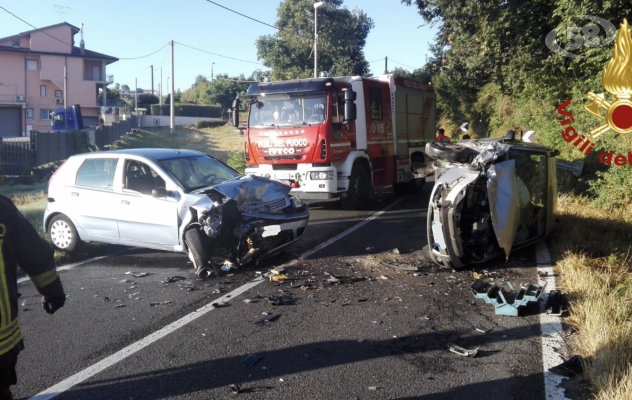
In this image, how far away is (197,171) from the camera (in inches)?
340

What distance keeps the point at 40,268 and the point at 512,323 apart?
4303 mm

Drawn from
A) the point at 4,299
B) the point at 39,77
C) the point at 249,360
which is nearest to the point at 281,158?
the point at 249,360

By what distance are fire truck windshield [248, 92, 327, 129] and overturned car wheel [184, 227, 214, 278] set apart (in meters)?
5.15

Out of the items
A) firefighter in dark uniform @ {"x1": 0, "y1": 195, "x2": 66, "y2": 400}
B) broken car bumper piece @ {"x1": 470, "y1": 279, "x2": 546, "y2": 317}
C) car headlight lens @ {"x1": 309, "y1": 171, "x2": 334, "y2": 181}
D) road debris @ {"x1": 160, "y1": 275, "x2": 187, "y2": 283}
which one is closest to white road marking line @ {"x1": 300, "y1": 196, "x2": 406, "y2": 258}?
car headlight lens @ {"x1": 309, "y1": 171, "x2": 334, "y2": 181}

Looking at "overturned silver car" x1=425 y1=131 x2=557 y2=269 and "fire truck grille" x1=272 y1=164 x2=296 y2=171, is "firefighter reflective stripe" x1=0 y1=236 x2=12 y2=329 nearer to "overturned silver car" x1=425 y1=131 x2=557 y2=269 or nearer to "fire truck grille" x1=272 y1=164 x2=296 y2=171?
"overturned silver car" x1=425 y1=131 x2=557 y2=269

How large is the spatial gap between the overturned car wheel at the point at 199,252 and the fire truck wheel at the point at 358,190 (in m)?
5.36

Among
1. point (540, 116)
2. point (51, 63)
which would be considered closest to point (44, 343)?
point (540, 116)

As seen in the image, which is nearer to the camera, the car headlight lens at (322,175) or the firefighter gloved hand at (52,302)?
the firefighter gloved hand at (52,302)

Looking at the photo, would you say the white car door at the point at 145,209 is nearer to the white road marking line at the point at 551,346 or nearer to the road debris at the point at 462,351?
the road debris at the point at 462,351

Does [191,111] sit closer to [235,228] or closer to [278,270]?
[235,228]

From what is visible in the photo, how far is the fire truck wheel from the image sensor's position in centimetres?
1252

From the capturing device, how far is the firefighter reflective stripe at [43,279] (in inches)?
121

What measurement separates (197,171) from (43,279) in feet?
18.5

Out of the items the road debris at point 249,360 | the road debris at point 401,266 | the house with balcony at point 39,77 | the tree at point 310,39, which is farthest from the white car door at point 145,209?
the house with balcony at point 39,77
